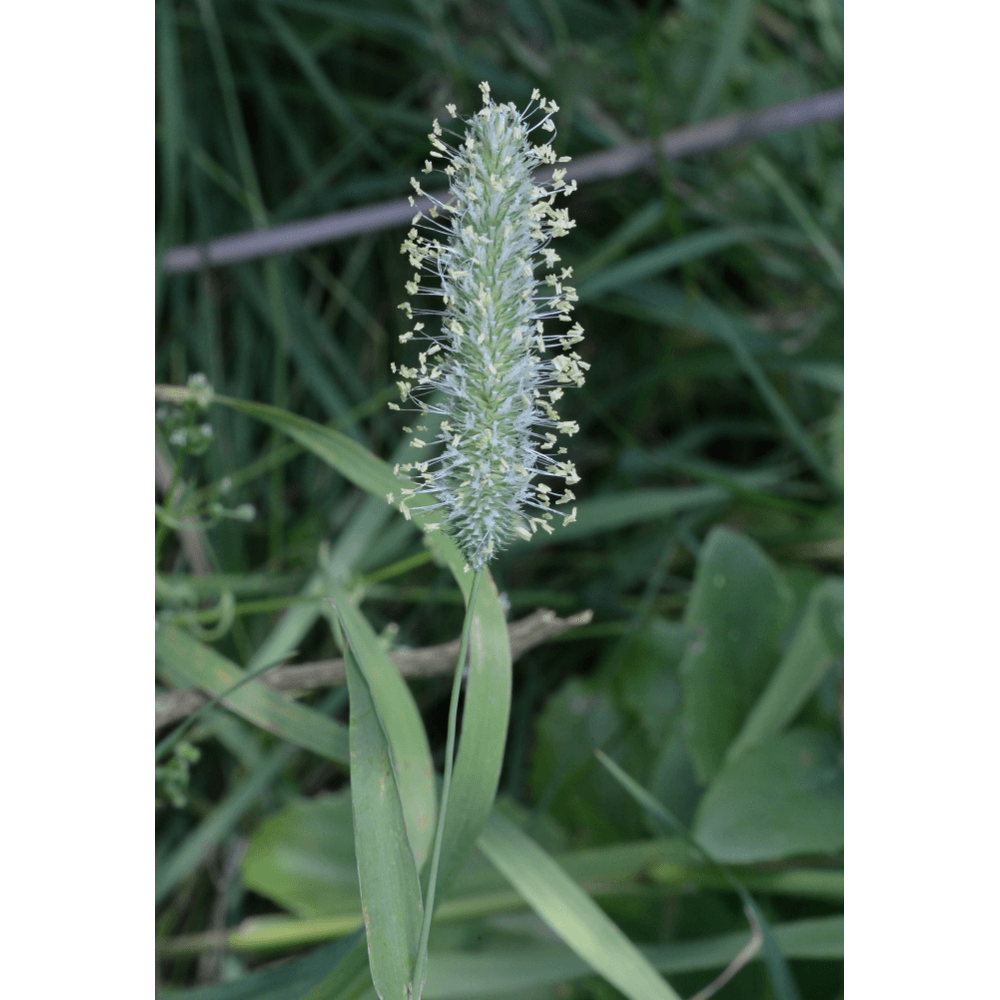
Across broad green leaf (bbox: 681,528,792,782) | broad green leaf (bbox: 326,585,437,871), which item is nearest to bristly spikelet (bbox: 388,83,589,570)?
broad green leaf (bbox: 326,585,437,871)

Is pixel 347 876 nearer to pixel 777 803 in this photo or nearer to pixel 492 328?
pixel 777 803

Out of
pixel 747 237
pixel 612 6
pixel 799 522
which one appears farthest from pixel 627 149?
pixel 799 522

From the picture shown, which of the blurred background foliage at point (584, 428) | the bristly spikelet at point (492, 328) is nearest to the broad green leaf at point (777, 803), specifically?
the blurred background foliage at point (584, 428)

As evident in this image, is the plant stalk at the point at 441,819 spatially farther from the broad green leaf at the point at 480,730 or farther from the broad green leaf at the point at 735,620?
the broad green leaf at the point at 735,620

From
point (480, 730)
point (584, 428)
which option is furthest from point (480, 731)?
point (584, 428)
